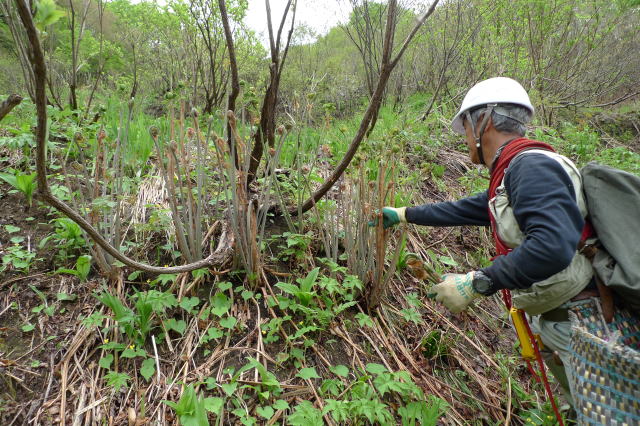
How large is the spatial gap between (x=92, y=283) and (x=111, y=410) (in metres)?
0.78

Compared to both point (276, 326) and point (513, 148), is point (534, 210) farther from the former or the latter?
point (276, 326)

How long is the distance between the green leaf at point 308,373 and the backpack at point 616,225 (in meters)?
1.36

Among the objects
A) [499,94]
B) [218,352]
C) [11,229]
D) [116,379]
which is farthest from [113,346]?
[499,94]

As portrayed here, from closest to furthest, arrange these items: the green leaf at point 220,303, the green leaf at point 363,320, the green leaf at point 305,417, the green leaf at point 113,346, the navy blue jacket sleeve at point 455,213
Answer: the green leaf at point 305,417
the green leaf at point 113,346
the green leaf at point 220,303
the green leaf at point 363,320
the navy blue jacket sleeve at point 455,213

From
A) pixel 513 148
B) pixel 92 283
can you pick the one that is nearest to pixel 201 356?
pixel 92 283

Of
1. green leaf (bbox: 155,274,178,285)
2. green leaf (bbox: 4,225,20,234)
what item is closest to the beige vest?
green leaf (bbox: 155,274,178,285)

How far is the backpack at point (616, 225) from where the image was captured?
4.55 ft

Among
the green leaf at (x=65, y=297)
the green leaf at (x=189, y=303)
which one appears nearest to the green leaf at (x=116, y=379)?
the green leaf at (x=189, y=303)

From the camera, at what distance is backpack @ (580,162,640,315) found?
1387 mm

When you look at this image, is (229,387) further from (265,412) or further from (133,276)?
(133,276)

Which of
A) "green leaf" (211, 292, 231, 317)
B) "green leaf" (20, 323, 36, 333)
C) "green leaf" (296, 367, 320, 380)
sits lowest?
"green leaf" (296, 367, 320, 380)

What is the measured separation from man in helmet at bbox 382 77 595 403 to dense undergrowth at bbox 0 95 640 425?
0.43 meters

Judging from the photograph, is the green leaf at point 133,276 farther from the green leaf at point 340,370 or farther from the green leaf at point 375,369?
the green leaf at point 375,369

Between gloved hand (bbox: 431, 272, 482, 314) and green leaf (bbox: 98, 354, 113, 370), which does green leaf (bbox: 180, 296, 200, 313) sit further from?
gloved hand (bbox: 431, 272, 482, 314)
